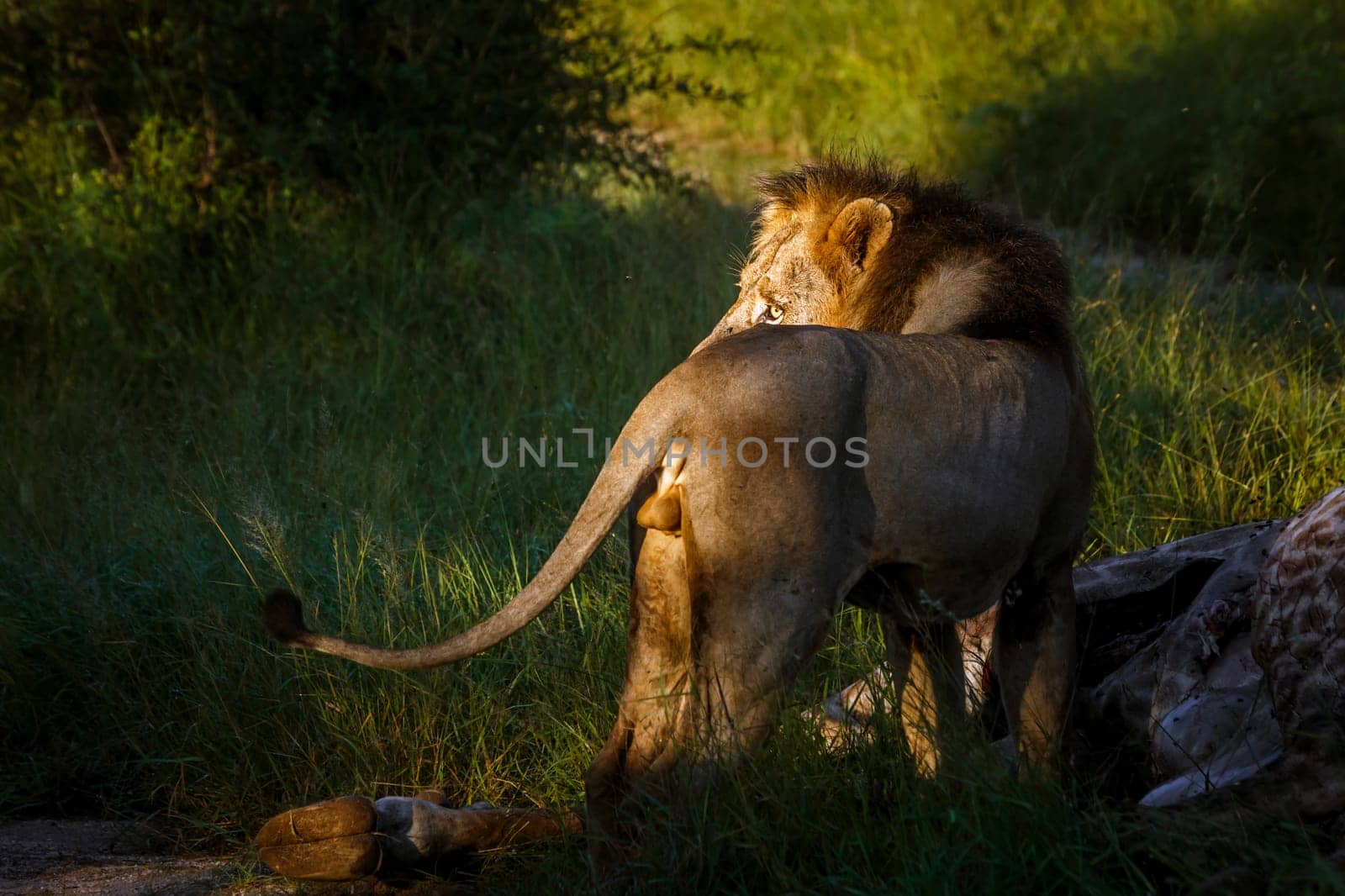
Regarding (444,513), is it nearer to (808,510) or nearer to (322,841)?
(322,841)

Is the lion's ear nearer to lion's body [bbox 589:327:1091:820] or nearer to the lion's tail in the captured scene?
lion's body [bbox 589:327:1091:820]

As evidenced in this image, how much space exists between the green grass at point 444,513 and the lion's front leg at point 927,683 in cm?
11

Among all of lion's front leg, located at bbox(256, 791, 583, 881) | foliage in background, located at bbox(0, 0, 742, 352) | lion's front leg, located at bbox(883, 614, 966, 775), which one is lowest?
lion's front leg, located at bbox(256, 791, 583, 881)

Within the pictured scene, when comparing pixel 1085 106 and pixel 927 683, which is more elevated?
pixel 1085 106

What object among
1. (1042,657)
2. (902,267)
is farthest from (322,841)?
(902,267)

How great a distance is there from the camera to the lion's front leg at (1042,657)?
2.86m

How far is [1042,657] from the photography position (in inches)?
113

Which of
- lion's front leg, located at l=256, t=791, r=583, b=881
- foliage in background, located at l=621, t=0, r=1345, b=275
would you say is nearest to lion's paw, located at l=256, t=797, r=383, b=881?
lion's front leg, located at l=256, t=791, r=583, b=881

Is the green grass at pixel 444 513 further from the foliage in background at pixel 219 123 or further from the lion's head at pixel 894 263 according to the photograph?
the lion's head at pixel 894 263

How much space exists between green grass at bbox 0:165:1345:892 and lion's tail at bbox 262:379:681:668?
454mm

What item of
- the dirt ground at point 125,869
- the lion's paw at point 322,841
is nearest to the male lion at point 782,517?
the lion's paw at point 322,841

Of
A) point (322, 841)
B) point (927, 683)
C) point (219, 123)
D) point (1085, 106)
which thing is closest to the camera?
point (322, 841)

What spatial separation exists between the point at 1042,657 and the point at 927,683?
0.82ft

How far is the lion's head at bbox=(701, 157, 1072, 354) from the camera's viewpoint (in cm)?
294
